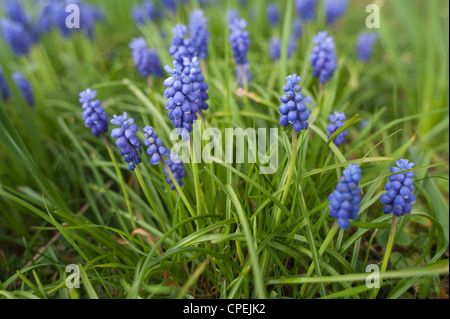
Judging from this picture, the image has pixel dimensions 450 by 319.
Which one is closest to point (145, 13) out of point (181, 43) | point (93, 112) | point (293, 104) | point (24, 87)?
point (24, 87)

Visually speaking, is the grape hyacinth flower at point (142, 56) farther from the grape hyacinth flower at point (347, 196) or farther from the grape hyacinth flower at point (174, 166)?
the grape hyacinth flower at point (347, 196)

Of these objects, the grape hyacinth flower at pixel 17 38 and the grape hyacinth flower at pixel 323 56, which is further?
the grape hyacinth flower at pixel 17 38

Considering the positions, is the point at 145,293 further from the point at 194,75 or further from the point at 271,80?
the point at 271,80

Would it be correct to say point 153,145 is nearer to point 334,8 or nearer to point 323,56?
point 323,56

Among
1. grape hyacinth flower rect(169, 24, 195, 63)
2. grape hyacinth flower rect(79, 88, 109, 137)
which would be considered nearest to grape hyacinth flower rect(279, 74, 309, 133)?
grape hyacinth flower rect(169, 24, 195, 63)

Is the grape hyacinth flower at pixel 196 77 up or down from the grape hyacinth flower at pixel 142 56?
down

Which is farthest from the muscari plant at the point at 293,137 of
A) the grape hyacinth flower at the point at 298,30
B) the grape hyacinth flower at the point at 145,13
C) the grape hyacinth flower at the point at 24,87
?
the grape hyacinth flower at the point at 145,13
